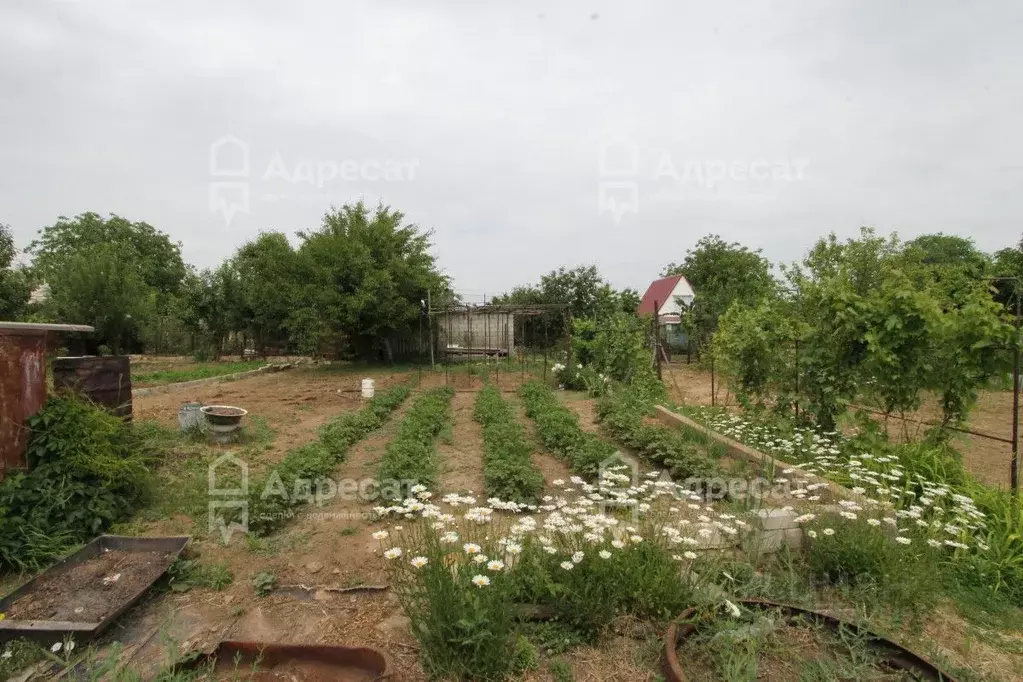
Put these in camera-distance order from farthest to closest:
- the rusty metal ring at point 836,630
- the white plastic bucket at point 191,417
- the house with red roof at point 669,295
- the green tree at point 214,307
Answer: the house with red roof at point 669,295, the green tree at point 214,307, the white plastic bucket at point 191,417, the rusty metal ring at point 836,630

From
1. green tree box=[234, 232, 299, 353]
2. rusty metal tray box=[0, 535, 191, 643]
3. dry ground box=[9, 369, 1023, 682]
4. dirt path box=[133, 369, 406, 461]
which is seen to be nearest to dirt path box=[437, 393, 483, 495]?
dry ground box=[9, 369, 1023, 682]

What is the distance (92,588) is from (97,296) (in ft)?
63.1

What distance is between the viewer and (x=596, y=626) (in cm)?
282

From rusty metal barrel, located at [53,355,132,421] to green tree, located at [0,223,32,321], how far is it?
41.9ft

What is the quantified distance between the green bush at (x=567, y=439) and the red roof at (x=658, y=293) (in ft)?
67.0

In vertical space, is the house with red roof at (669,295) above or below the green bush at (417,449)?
above

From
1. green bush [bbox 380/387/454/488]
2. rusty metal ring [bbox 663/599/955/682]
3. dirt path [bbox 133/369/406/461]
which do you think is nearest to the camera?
rusty metal ring [bbox 663/599/955/682]

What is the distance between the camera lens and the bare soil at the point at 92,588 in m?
3.18

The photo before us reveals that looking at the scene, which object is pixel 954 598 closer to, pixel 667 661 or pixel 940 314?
pixel 667 661

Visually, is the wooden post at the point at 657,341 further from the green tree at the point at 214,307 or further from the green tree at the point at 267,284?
the green tree at the point at 214,307

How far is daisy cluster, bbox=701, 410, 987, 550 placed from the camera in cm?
363

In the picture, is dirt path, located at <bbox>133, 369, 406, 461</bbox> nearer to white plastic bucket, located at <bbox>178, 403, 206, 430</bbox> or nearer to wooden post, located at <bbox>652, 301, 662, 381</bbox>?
white plastic bucket, located at <bbox>178, 403, 206, 430</bbox>

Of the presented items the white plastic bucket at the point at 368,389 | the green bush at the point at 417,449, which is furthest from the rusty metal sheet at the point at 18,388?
the white plastic bucket at the point at 368,389

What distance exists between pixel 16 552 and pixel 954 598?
21.6 feet
